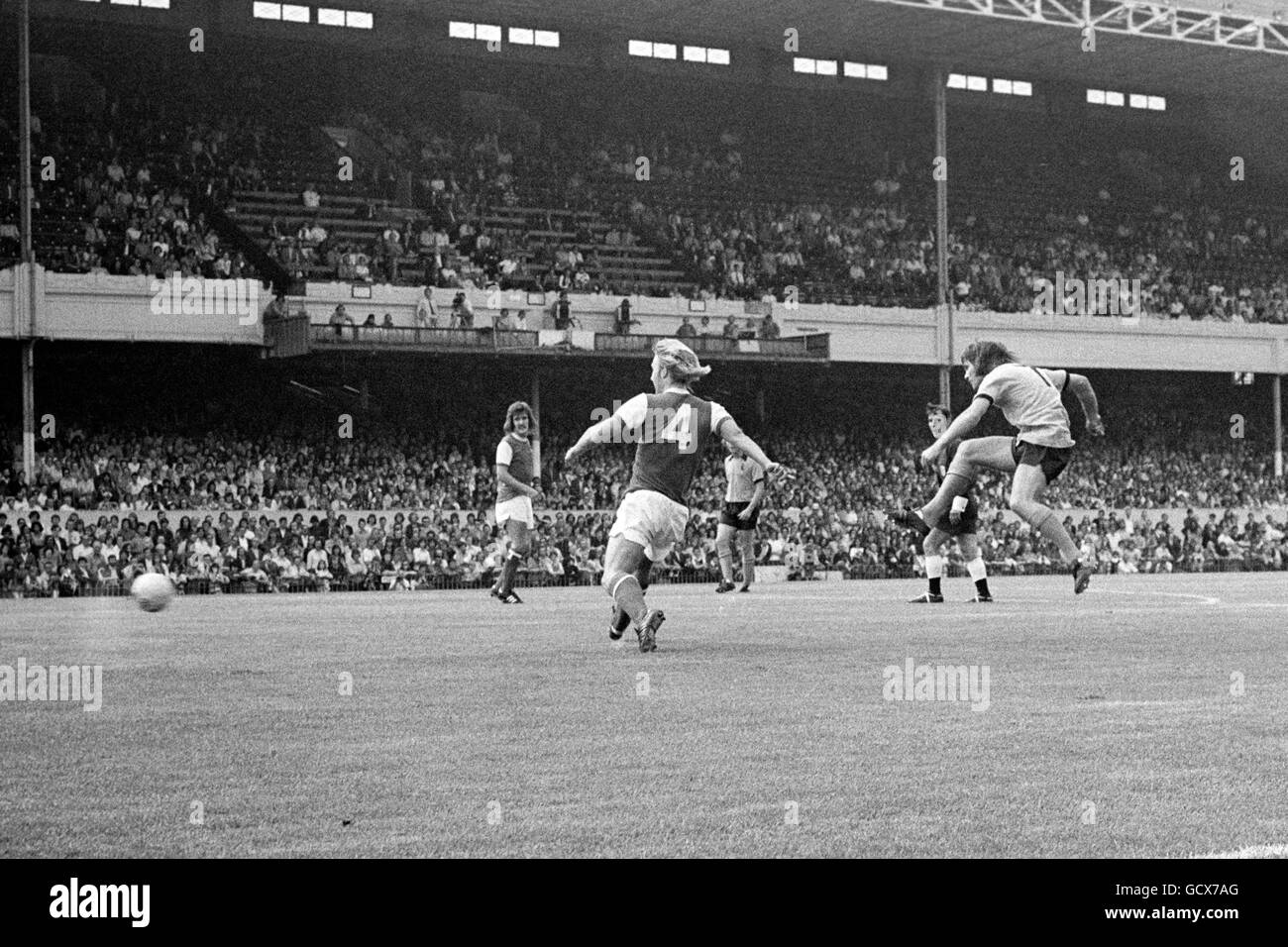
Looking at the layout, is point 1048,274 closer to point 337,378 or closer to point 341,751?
point 337,378

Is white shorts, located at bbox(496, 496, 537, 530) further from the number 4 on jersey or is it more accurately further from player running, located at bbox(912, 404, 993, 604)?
the number 4 on jersey

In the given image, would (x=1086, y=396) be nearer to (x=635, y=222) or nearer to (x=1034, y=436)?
(x=1034, y=436)

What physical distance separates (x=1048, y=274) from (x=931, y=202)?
174 inches

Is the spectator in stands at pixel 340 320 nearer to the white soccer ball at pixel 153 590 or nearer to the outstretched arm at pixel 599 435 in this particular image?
the white soccer ball at pixel 153 590

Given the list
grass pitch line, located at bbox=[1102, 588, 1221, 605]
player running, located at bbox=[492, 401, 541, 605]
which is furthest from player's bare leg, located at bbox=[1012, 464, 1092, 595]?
player running, located at bbox=[492, 401, 541, 605]

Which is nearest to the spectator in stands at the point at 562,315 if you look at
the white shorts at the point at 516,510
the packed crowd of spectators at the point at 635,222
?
the packed crowd of spectators at the point at 635,222

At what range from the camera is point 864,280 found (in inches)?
1892

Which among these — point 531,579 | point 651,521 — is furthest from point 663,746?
point 531,579

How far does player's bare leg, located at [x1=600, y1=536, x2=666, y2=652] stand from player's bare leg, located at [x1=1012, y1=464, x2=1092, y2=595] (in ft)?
14.8

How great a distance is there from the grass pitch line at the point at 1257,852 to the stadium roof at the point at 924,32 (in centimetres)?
4240

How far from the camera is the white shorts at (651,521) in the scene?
12398 millimetres

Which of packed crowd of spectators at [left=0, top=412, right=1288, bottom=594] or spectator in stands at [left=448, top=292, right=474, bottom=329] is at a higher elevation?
spectator in stands at [left=448, top=292, right=474, bottom=329]

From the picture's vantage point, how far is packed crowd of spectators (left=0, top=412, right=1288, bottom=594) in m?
32.4

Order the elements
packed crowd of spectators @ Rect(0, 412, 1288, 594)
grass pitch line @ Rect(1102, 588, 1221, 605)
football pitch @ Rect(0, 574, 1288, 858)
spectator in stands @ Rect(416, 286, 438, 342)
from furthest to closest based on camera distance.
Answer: spectator in stands @ Rect(416, 286, 438, 342)
packed crowd of spectators @ Rect(0, 412, 1288, 594)
grass pitch line @ Rect(1102, 588, 1221, 605)
football pitch @ Rect(0, 574, 1288, 858)
